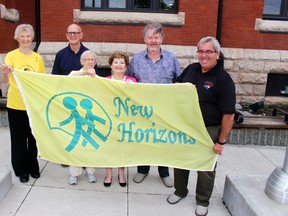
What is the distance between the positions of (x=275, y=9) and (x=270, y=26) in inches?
29.2

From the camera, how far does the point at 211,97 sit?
10.3 feet

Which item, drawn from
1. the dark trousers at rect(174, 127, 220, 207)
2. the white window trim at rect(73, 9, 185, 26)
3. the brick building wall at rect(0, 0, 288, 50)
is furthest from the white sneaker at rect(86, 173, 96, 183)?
the white window trim at rect(73, 9, 185, 26)

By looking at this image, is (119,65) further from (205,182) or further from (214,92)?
(205,182)

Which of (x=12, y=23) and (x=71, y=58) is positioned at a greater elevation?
(x=12, y=23)

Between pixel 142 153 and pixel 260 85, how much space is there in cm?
539

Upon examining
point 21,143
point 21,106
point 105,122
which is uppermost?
point 21,106

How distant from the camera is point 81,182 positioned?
4.03 metres

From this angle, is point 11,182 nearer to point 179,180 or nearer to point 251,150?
point 179,180

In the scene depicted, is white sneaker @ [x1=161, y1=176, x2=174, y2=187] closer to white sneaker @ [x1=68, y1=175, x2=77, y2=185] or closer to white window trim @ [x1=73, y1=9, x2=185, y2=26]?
white sneaker @ [x1=68, y1=175, x2=77, y2=185]

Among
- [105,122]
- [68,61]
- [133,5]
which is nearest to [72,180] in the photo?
[105,122]

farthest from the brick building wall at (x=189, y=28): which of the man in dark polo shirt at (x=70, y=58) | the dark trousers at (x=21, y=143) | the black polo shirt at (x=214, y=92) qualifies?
the black polo shirt at (x=214, y=92)

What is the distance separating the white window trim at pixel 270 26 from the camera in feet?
25.5

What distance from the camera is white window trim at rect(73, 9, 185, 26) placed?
741 centimetres

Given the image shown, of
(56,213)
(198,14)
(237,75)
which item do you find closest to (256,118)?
(237,75)
